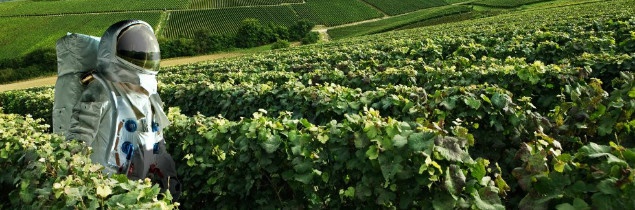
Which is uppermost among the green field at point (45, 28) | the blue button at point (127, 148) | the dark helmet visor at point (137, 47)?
the dark helmet visor at point (137, 47)

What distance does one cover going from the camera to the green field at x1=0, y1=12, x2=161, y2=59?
213 feet

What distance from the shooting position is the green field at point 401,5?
85.1 meters

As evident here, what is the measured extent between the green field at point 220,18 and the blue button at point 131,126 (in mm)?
65764

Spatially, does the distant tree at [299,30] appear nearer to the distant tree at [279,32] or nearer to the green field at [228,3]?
the distant tree at [279,32]

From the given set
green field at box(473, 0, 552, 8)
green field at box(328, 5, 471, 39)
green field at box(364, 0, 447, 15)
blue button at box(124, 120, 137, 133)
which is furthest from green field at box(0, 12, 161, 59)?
blue button at box(124, 120, 137, 133)

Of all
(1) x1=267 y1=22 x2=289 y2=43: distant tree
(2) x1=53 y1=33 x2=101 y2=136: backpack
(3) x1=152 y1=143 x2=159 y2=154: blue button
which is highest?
(2) x1=53 y1=33 x2=101 y2=136: backpack

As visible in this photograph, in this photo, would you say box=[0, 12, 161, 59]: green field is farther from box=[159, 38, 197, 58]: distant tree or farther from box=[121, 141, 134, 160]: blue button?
box=[121, 141, 134, 160]: blue button

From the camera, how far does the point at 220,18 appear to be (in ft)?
261

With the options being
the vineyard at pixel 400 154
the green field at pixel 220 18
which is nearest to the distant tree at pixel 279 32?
the green field at pixel 220 18

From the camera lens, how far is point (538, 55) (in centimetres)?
1145

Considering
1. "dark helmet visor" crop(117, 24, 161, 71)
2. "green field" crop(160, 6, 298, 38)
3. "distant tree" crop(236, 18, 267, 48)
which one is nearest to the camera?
"dark helmet visor" crop(117, 24, 161, 71)

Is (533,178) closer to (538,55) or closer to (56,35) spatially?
(538,55)

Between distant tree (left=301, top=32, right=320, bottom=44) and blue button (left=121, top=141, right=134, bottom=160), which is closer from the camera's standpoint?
blue button (left=121, top=141, right=134, bottom=160)

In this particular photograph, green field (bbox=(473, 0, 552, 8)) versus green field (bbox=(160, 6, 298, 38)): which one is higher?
green field (bbox=(473, 0, 552, 8))
